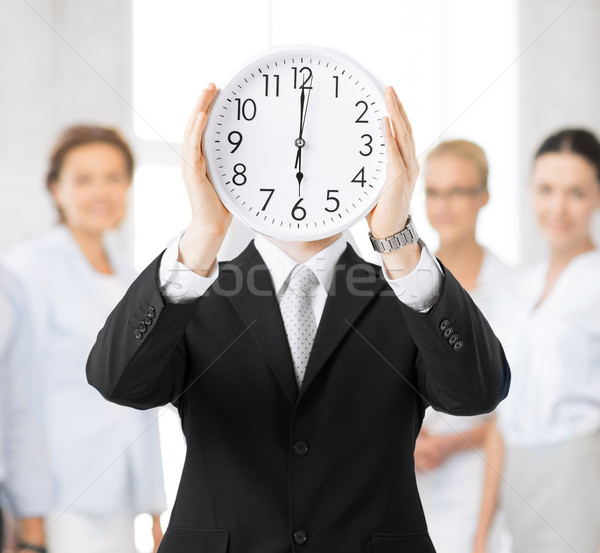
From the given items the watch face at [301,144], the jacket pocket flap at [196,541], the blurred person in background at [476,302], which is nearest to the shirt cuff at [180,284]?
the watch face at [301,144]

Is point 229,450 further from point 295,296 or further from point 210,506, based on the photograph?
point 295,296

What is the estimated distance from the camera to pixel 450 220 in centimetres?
408

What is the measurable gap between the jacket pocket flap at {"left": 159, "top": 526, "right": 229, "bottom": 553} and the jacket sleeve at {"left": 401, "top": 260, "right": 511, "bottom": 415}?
1.71 feet

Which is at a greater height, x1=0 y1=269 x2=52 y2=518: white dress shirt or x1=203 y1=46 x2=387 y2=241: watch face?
x1=203 y1=46 x2=387 y2=241: watch face

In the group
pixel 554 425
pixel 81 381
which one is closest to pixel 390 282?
pixel 81 381

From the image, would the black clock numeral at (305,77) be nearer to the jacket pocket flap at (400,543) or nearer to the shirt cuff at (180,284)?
the shirt cuff at (180,284)

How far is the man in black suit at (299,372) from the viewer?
1462mm

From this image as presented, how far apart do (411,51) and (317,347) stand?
298 centimetres

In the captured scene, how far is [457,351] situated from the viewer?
147 centimetres

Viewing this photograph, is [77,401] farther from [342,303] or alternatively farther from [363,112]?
[363,112]

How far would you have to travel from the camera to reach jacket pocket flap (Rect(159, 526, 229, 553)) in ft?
5.08

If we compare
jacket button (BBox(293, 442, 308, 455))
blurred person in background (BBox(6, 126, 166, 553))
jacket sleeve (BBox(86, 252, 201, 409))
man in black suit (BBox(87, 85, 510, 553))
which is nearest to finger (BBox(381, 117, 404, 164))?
man in black suit (BBox(87, 85, 510, 553))

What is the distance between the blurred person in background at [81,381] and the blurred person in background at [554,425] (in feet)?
5.89

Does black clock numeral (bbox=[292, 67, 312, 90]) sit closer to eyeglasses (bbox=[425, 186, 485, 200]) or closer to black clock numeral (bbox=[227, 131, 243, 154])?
black clock numeral (bbox=[227, 131, 243, 154])
